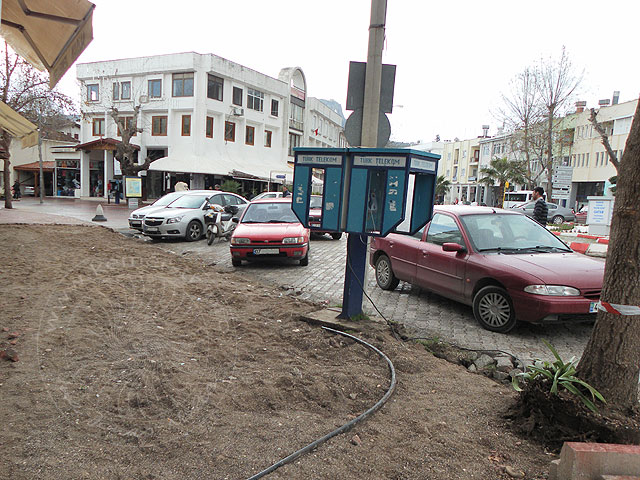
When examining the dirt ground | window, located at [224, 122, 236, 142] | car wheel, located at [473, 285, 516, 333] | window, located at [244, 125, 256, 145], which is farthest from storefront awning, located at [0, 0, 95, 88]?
window, located at [244, 125, 256, 145]

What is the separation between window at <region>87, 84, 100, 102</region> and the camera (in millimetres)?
39906

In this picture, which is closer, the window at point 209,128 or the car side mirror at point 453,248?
the car side mirror at point 453,248

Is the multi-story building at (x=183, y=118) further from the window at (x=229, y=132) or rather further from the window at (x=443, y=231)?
the window at (x=443, y=231)

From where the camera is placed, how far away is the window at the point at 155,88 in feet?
122

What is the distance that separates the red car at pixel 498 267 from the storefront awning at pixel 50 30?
507 cm

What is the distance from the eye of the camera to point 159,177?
3775 cm

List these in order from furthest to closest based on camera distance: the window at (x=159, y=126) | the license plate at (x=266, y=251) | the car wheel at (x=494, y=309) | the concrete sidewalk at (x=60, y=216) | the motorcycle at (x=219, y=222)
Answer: the window at (x=159, y=126) < the concrete sidewalk at (x=60, y=216) < the motorcycle at (x=219, y=222) < the license plate at (x=266, y=251) < the car wheel at (x=494, y=309)

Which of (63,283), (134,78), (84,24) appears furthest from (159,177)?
(84,24)

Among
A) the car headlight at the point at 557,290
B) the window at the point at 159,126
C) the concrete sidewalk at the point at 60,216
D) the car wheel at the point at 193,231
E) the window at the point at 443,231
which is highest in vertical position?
the window at the point at 159,126

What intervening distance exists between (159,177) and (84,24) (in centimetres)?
3474

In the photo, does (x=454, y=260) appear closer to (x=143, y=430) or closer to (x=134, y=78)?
(x=143, y=430)

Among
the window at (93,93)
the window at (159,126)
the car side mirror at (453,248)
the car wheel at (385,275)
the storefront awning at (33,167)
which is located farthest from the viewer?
the storefront awning at (33,167)

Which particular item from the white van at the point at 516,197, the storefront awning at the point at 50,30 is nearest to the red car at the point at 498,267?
the storefront awning at the point at 50,30

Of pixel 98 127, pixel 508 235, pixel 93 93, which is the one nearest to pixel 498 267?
pixel 508 235
